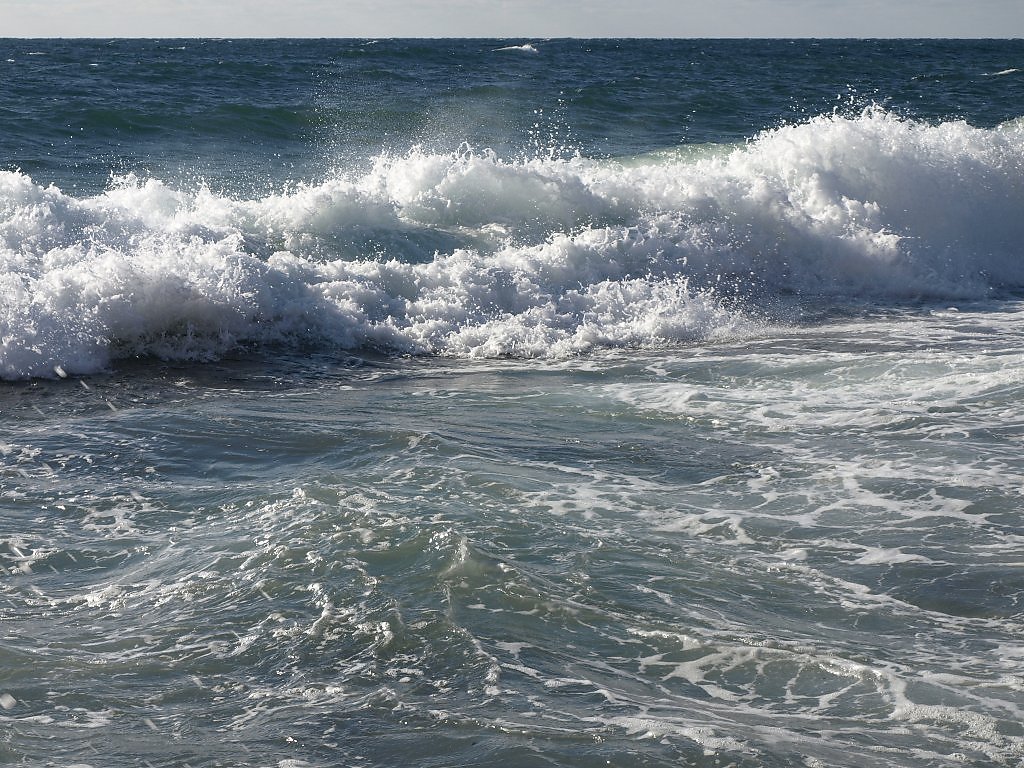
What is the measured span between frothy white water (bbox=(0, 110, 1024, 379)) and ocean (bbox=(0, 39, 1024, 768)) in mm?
49

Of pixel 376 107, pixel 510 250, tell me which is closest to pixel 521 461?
pixel 510 250

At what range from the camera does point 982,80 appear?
1346 inches

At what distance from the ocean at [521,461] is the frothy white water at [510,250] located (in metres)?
0.05

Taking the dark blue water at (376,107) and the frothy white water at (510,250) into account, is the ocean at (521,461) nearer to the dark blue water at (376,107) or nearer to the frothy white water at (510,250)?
the frothy white water at (510,250)

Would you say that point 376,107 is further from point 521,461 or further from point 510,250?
point 521,461

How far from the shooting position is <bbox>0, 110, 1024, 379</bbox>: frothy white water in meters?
9.77

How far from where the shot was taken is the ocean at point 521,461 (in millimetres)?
3891

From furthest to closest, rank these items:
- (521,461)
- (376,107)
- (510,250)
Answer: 1. (376,107)
2. (510,250)
3. (521,461)

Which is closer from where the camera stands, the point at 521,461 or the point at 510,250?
the point at 521,461

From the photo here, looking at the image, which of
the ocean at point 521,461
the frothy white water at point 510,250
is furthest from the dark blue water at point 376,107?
the frothy white water at point 510,250

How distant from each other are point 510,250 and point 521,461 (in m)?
6.26

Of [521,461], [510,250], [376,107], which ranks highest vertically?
[376,107]

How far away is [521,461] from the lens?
21.0 feet

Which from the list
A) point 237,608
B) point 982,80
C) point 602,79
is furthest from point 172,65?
point 237,608
